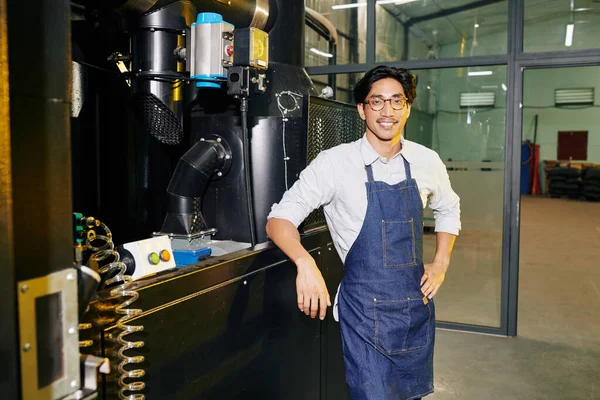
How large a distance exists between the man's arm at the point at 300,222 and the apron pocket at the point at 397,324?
0.19 m

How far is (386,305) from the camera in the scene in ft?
5.30

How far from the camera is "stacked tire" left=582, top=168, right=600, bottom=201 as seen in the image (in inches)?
470

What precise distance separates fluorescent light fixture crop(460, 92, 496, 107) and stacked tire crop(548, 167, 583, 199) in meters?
9.81

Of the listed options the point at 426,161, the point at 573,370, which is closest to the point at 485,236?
the point at 573,370

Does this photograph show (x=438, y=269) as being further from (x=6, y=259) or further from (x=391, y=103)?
(x=6, y=259)

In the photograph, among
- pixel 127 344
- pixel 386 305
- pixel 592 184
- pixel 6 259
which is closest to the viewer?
pixel 6 259

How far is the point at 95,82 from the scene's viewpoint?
221cm

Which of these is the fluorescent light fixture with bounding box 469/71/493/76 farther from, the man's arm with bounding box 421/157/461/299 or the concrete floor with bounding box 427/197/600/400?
the man's arm with bounding box 421/157/461/299

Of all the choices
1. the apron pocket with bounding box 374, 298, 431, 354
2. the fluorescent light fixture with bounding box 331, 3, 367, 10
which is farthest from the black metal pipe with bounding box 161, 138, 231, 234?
the fluorescent light fixture with bounding box 331, 3, 367, 10

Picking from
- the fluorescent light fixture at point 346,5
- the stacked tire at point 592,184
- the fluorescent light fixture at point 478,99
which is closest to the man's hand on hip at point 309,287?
the fluorescent light fixture at point 478,99

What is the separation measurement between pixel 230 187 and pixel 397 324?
30.1 inches

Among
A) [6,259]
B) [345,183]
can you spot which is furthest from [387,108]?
[6,259]

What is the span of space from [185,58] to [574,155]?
14025 millimetres

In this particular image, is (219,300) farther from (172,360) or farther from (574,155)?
(574,155)
